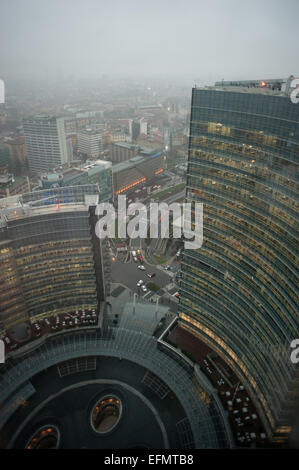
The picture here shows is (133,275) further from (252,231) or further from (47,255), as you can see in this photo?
(252,231)

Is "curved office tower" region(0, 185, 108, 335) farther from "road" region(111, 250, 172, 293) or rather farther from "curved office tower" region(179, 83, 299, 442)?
"curved office tower" region(179, 83, 299, 442)

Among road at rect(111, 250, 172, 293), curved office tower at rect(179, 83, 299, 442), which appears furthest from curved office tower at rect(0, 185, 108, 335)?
curved office tower at rect(179, 83, 299, 442)

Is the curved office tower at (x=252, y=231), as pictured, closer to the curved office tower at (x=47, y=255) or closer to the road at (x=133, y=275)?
the curved office tower at (x=47, y=255)

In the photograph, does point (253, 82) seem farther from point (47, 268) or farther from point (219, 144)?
point (47, 268)

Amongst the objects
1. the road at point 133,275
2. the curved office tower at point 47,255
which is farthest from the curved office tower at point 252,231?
the road at point 133,275

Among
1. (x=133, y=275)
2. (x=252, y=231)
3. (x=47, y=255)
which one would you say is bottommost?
(x=133, y=275)

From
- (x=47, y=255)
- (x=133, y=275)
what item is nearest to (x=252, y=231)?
(x=47, y=255)

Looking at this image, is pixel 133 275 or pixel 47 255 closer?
pixel 47 255

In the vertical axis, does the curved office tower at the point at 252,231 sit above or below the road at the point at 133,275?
above

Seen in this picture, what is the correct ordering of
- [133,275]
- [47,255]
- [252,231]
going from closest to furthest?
[252,231], [47,255], [133,275]
